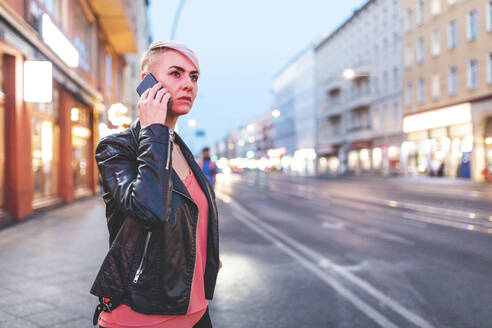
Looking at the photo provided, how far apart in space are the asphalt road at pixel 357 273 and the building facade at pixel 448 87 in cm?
2087

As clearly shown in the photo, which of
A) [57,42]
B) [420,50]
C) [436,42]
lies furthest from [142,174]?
[420,50]

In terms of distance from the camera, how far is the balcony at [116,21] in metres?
20.6

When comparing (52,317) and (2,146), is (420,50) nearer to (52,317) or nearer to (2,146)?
(2,146)

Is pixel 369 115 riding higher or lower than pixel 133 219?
higher

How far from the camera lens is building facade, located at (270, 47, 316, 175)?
72812mm

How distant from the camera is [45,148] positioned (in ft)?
49.6

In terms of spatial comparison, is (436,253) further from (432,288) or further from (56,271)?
(56,271)

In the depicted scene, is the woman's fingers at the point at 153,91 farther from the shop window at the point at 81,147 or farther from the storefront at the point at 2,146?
the shop window at the point at 81,147

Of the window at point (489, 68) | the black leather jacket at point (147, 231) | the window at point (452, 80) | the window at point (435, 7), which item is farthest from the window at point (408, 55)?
the black leather jacket at point (147, 231)

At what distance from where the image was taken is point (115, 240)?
1784mm

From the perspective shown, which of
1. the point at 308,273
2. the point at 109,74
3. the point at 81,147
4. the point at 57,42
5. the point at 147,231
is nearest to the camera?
the point at 147,231

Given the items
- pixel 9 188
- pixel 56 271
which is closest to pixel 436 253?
pixel 56 271

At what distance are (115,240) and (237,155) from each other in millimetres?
161761

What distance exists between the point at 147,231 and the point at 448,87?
37.2 metres
